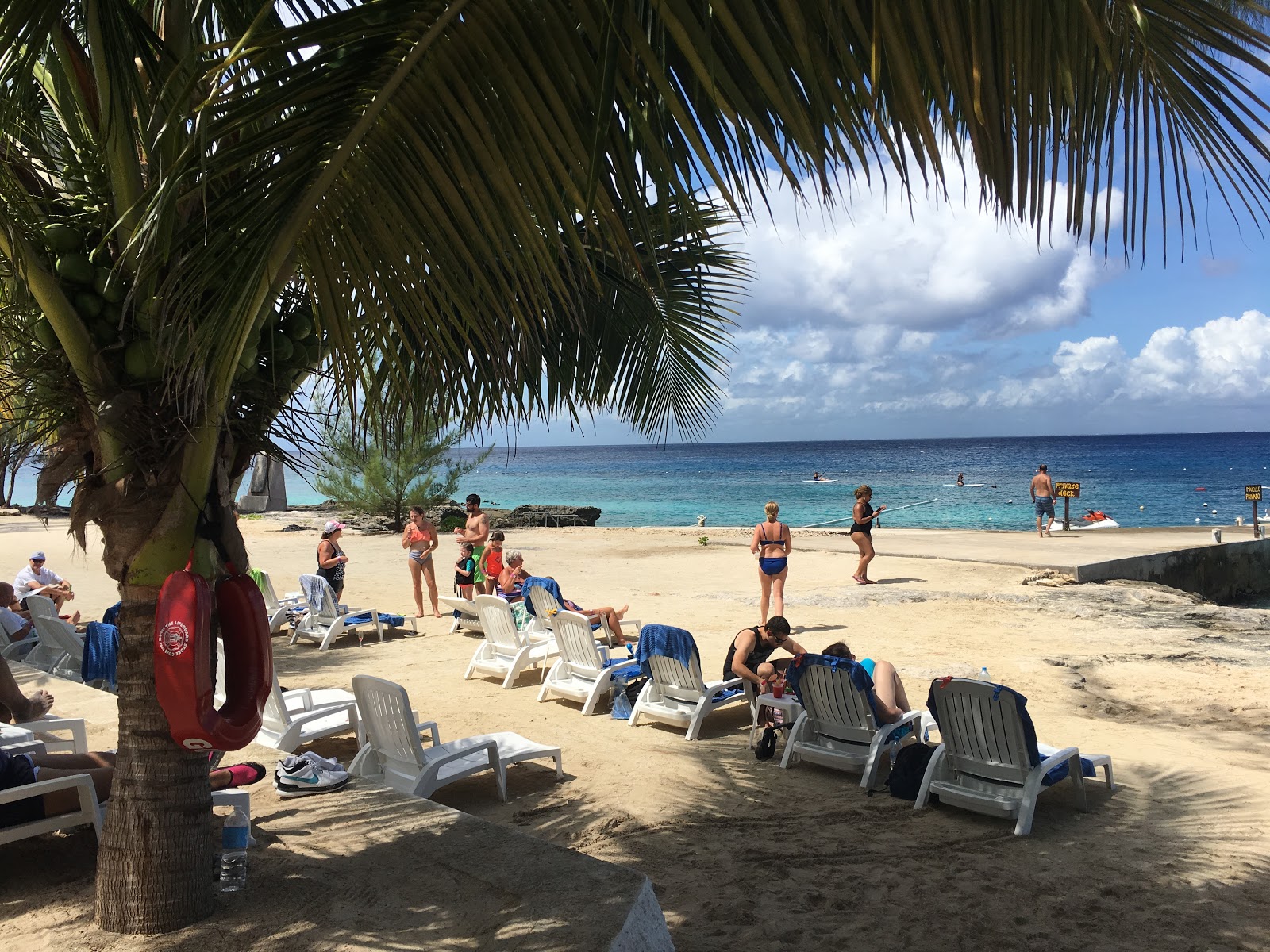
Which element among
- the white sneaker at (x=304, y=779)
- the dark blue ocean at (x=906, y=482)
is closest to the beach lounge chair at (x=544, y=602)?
the white sneaker at (x=304, y=779)

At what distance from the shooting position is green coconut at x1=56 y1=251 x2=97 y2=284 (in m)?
2.90

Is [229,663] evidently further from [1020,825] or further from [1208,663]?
[1208,663]

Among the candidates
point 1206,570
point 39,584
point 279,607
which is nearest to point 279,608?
point 279,607

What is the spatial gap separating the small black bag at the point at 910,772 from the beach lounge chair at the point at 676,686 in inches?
64.0

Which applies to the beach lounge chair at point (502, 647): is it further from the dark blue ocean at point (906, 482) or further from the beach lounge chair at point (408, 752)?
the dark blue ocean at point (906, 482)

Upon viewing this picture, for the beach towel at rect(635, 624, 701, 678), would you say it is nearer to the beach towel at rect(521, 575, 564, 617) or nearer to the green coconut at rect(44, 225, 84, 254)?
the beach towel at rect(521, 575, 564, 617)

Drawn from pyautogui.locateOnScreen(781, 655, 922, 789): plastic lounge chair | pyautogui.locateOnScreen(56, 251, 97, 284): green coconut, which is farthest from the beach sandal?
pyautogui.locateOnScreen(781, 655, 922, 789): plastic lounge chair

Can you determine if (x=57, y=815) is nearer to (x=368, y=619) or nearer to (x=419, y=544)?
(x=368, y=619)

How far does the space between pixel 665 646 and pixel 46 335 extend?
16.6ft

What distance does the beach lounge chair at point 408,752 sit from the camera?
5516mm

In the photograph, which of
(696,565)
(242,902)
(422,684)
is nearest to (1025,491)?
(696,565)

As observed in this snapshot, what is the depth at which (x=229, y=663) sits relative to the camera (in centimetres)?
310

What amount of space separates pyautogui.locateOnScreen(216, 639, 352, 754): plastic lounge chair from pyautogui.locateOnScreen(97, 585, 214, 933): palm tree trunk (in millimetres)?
2596

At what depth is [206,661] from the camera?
292cm
